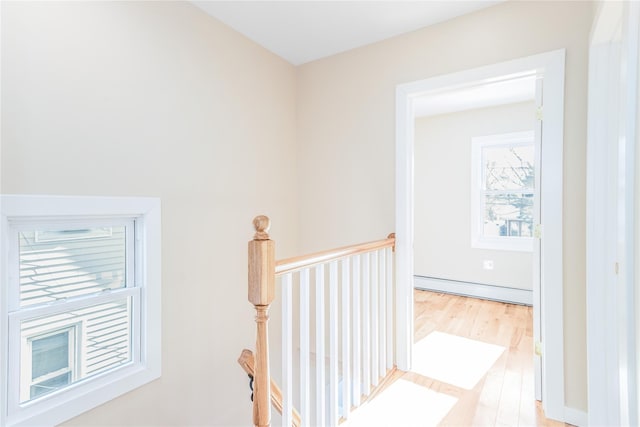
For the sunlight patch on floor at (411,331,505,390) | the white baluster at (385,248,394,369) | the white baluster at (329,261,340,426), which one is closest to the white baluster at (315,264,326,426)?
the white baluster at (329,261,340,426)

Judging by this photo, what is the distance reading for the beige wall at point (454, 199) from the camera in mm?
3926

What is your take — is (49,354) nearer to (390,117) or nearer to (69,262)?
(69,262)

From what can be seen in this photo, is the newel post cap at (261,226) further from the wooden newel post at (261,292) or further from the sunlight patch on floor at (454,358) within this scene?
the sunlight patch on floor at (454,358)

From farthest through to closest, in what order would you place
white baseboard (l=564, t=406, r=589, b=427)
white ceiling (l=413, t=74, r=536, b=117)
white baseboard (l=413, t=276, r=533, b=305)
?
white baseboard (l=413, t=276, r=533, b=305), white ceiling (l=413, t=74, r=536, b=117), white baseboard (l=564, t=406, r=589, b=427)

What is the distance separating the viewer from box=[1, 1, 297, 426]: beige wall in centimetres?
141

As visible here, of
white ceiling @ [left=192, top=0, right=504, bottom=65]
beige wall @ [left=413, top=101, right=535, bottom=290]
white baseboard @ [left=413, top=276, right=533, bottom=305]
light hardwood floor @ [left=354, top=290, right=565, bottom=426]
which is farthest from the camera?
beige wall @ [left=413, top=101, right=535, bottom=290]

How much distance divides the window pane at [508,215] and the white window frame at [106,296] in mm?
3949

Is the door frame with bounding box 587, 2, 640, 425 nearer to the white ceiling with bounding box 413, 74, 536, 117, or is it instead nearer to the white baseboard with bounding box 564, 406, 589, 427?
the white baseboard with bounding box 564, 406, 589, 427

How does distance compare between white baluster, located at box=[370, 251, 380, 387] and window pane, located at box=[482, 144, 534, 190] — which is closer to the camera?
white baluster, located at box=[370, 251, 380, 387]

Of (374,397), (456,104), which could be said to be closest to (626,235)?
(374,397)

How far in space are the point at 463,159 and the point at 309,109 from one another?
2.51 m

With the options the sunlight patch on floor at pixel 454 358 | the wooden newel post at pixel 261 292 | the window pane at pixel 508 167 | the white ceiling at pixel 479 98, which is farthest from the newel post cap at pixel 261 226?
the window pane at pixel 508 167

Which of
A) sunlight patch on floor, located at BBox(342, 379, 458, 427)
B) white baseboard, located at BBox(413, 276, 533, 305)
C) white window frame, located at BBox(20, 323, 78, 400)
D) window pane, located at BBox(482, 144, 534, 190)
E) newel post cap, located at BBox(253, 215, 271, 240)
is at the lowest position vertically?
sunlight patch on floor, located at BBox(342, 379, 458, 427)

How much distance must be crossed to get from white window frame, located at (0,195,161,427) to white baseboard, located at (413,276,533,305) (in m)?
3.66
